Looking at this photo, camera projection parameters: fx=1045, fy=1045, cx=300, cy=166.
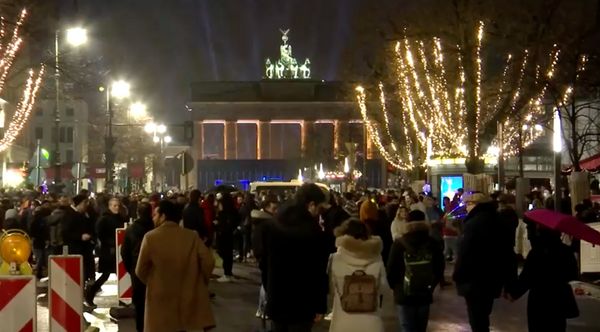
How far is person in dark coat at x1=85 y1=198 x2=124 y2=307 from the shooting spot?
53.6 feet

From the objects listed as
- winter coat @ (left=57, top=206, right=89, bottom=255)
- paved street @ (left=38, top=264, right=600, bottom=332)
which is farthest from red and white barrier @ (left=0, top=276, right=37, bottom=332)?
winter coat @ (left=57, top=206, right=89, bottom=255)

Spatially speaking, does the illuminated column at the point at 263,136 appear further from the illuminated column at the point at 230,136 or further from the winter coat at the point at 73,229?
the winter coat at the point at 73,229

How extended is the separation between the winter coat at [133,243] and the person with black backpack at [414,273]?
3125mm

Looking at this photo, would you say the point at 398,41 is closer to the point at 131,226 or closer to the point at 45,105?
the point at 131,226

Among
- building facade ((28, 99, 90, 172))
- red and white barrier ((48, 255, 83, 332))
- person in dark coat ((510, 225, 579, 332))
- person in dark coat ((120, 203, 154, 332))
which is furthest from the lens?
building facade ((28, 99, 90, 172))

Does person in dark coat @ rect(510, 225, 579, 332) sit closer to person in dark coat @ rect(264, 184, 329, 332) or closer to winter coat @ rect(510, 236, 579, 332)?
winter coat @ rect(510, 236, 579, 332)

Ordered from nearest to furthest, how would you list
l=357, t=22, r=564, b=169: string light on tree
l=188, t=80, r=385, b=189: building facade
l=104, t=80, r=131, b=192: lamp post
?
l=357, t=22, r=564, b=169: string light on tree, l=104, t=80, r=131, b=192: lamp post, l=188, t=80, r=385, b=189: building facade

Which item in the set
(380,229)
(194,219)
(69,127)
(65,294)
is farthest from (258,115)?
(65,294)

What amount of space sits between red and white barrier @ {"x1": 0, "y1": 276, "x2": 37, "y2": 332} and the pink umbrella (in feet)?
14.3

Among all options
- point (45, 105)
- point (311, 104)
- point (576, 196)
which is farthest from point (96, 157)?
point (576, 196)

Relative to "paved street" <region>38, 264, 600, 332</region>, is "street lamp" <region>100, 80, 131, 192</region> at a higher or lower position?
higher

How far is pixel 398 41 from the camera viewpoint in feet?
126

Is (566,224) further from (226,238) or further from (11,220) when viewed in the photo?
(11,220)

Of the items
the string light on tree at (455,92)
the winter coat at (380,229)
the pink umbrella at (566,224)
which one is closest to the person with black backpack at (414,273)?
the pink umbrella at (566,224)
